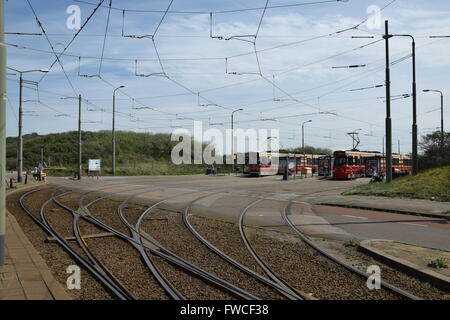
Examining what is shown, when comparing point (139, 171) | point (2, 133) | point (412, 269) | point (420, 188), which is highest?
point (2, 133)

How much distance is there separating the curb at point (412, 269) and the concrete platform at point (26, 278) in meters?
5.26

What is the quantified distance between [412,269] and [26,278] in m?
6.08

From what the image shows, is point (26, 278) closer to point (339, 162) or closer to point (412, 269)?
point (412, 269)

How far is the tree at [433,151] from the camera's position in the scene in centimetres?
3124

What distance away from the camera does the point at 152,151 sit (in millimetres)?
85875

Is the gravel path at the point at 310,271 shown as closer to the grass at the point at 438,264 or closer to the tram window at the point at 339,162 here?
the grass at the point at 438,264

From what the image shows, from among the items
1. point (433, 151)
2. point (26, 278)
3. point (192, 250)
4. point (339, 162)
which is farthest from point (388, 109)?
point (339, 162)

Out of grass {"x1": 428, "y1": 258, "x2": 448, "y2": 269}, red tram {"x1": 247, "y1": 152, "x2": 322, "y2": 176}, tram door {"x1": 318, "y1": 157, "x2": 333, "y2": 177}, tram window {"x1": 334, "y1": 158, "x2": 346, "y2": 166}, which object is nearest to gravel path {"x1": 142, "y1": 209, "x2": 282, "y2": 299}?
grass {"x1": 428, "y1": 258, "x2": 448, "y2": 269}

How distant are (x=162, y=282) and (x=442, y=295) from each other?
4.03m

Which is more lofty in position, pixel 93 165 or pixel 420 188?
pixel 93 165

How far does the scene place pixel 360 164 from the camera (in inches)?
1844

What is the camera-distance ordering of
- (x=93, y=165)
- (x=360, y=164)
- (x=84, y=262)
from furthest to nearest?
1. (x=360, y=164)
2. (x=93, y=165)
3. (x=84, y=262)

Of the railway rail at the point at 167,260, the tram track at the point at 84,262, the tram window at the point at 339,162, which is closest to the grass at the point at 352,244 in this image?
the railway rail at the point at 167,260
